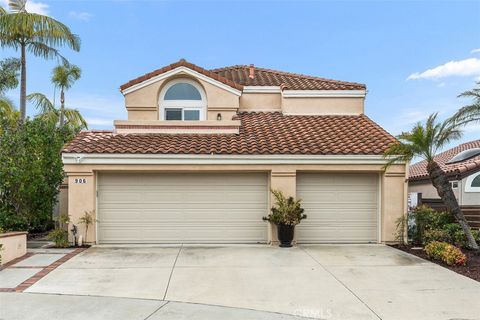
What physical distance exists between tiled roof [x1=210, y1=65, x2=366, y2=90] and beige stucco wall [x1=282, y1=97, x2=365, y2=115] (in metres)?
0.49

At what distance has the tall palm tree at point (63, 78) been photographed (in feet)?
81.3

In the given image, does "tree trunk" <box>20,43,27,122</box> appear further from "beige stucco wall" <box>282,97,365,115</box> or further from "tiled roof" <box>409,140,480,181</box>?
"tiled roof" <box>409,140,480,181</box>

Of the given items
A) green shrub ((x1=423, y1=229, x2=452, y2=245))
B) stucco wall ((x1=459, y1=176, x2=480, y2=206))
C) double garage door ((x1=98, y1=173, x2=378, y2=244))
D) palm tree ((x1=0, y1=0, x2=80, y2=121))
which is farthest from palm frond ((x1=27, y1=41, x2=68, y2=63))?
stucco wall ((x1=459, y1=176, x2=480, y2=206))

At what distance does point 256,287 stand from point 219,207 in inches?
191

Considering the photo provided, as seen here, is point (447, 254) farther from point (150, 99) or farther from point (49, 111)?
point (49, 111)

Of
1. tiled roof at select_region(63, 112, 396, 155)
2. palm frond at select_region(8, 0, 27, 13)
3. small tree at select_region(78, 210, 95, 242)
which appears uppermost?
palm frond at select_region(8, 0, 27, 13)

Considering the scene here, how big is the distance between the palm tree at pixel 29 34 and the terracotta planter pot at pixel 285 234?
11.1 metres

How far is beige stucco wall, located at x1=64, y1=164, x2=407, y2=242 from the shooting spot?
1120cm

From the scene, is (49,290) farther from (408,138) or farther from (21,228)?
(408,138)

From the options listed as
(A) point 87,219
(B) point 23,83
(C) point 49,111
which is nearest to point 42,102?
(C) point 49,111

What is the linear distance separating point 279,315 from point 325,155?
6574 mm

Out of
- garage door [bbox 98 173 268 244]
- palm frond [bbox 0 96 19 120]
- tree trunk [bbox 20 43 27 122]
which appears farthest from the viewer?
palm frond [bbox 0 96 19 120]

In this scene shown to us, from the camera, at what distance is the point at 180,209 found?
11.6 metres

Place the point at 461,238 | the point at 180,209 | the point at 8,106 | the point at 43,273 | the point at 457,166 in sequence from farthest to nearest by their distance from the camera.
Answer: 1. the point at 8,106
2. the point at 457,166
3. the point at 180,209
4. the point at 461,238
5. the point at 43,273
